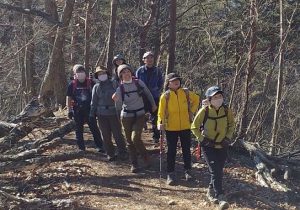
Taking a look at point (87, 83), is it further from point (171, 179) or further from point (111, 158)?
point (171, 179)

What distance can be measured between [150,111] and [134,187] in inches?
60.6

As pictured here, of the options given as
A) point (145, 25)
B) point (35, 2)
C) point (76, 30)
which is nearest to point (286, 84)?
point (145, 25)

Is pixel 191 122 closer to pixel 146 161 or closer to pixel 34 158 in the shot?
pixel 146 161

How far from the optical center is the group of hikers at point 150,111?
23.0 feet

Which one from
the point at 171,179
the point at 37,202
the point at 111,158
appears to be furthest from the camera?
the point at 111,158

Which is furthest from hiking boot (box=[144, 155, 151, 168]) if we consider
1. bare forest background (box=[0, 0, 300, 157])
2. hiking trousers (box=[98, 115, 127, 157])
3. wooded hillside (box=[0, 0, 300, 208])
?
bare forest background (box=[0, 0, 300, 157])

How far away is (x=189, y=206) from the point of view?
22.8 ft

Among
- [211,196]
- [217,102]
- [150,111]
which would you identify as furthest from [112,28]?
[211,196]

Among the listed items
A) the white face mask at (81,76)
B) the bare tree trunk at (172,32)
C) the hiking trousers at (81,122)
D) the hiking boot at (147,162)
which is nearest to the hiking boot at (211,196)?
the hiking boot at (147,162)

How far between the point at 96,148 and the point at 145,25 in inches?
343

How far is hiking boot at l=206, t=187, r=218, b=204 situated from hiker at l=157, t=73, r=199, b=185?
0.76 metres

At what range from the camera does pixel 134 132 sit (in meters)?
8.13

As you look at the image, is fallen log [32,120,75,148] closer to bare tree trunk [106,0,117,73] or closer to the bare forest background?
bare tree trunk [106,0,117,73]

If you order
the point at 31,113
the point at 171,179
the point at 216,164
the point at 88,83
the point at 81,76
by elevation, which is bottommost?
the point at 171,179
